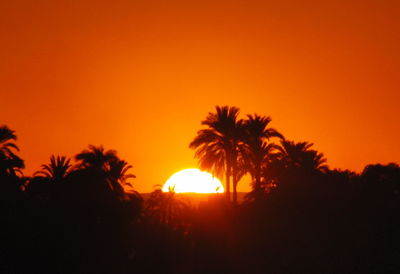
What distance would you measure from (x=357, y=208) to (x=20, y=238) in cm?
2410

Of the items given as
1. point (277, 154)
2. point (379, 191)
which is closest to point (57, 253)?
point (379, 191)

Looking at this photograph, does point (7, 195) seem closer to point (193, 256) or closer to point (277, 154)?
point (193, 256)

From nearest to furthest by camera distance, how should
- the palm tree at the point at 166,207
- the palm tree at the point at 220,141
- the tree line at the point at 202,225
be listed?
the tree line at the point at 202,225 < the palm tree at the point at 166,207 < the palm tree at the point at 220,141

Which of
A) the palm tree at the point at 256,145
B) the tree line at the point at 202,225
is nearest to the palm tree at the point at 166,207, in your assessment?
the tree line at the point at 202,225

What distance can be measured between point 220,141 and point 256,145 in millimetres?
3523

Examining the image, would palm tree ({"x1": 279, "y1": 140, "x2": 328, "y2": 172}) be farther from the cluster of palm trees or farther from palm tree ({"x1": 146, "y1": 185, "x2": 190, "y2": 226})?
palm tree ({"x1": 146, "y1": 185, "x2": 190, "y2": 226})

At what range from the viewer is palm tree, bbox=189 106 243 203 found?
214 feet

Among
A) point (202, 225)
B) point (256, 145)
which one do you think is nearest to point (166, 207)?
point (202, 225)

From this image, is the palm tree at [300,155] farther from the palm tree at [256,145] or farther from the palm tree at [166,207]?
the palm tree at [166,207]

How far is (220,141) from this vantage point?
65688 millimetres

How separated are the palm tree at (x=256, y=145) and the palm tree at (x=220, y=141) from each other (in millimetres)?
1009

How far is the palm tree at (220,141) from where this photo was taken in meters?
65.2

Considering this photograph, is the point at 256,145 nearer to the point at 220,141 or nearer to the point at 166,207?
the point at 220,141

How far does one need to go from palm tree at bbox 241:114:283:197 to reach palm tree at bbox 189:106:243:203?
3.31 feet
